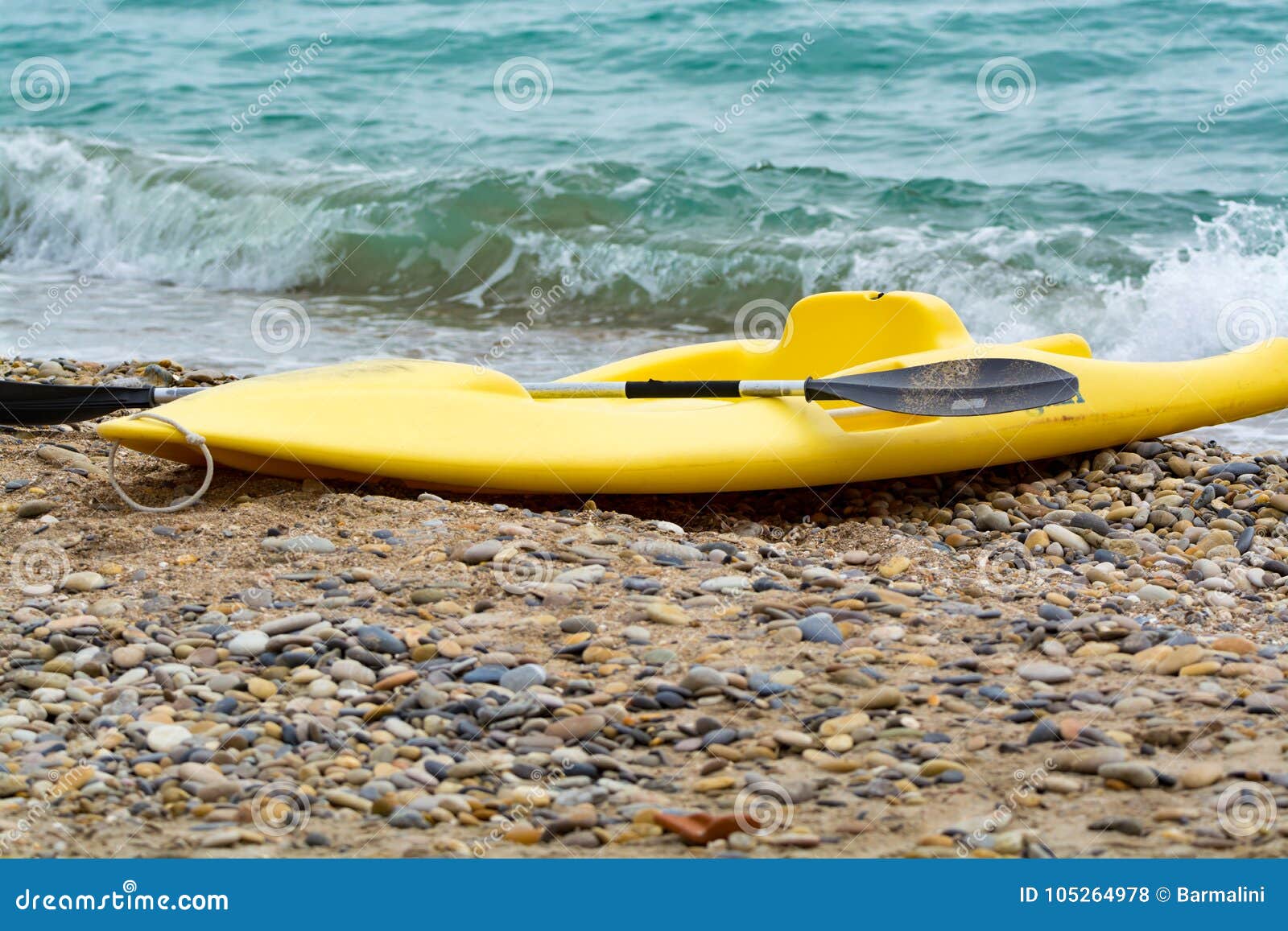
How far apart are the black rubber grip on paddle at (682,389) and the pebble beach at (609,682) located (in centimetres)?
48

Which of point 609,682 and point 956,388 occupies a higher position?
point 956,388

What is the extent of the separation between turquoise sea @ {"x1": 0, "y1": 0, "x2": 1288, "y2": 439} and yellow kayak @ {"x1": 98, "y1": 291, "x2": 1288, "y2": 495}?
4.71 ft

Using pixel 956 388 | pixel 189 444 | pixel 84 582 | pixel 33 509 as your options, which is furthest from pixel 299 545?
pixel 956 388

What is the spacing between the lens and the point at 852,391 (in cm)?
381

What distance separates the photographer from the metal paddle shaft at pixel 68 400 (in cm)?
378

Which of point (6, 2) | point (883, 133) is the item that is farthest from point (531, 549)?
point (6, 2)

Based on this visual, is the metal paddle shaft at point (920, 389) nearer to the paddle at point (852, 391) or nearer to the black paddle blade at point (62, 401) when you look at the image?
the paddle at point (852, 391)

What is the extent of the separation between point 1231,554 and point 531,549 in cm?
189

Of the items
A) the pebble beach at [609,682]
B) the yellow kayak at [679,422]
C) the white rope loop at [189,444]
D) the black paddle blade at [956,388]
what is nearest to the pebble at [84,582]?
the pebble beach at [609,682]

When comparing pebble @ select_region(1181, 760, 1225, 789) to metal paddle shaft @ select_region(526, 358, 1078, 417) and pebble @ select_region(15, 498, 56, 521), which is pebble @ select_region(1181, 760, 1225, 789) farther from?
pebble @ select_region(15, 498, 56, 521)

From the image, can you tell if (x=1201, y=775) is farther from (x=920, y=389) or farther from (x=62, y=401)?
(x=62, y=401)

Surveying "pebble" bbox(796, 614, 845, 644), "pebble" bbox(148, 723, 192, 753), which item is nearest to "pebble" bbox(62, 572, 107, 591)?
"pebble" bbox(148, 723, 192, 753)

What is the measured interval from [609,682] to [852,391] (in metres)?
1.64

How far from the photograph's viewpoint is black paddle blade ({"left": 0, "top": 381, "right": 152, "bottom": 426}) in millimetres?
3775
